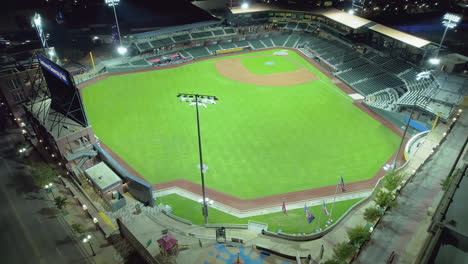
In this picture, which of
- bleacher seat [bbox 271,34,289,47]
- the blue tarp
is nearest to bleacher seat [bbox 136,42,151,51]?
bleacher seat [bbox 271,34,289,47]

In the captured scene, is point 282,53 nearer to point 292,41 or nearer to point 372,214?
point 292,41

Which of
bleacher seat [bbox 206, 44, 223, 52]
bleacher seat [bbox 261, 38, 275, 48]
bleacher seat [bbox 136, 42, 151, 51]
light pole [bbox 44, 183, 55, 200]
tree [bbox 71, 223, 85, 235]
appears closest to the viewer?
tree [bbox 71, 223, 85, 235]

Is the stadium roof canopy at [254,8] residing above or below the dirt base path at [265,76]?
above

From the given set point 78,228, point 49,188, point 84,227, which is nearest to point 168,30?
point 49,188

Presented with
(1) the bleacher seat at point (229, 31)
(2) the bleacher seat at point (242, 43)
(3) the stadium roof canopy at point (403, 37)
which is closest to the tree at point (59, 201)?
(3) the stadium roof canopy at point (403, 37)

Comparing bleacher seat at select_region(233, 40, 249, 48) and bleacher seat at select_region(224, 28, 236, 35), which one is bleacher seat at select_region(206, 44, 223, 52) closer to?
bleacher seat at select_region(233, 40, 249, 48)

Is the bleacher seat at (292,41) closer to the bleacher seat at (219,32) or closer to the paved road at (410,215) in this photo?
the bleacher seat at (219,32)
